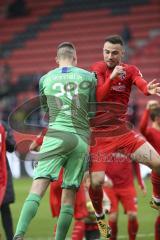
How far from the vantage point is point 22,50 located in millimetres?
27797

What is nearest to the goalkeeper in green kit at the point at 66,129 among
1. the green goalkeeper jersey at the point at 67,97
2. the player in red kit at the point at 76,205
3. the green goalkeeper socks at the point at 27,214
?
the green goalkeeper jersey at the point at 67,97

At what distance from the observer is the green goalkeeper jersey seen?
8.02m

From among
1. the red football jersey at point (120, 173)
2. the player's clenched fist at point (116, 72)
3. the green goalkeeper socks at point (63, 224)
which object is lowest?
the red football jersey at point (120, 173)

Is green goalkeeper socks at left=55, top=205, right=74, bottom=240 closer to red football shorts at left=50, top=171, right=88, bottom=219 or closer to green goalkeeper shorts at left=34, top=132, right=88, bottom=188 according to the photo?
green goalkeeper shorts at left=34, top=132, right=88, bottom=188

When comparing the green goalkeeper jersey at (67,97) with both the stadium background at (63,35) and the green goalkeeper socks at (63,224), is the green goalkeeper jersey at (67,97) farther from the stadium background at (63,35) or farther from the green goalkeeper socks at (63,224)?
the stadium background at (63,35)

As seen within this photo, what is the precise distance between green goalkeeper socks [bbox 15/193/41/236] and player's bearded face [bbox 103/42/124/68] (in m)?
1.94

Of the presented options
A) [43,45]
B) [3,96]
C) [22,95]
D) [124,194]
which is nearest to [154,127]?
[124,194]

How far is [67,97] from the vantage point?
26.3ft

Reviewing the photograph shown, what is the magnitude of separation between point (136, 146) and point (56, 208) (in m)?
1.67

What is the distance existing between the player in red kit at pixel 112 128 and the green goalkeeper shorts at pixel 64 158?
2.06 feet

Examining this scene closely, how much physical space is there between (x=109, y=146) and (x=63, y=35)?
60.9 ft

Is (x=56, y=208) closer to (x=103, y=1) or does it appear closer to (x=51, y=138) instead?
(x=51, y=138)

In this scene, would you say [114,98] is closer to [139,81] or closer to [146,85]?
[139,81]

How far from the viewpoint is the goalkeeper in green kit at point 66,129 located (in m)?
7.93
